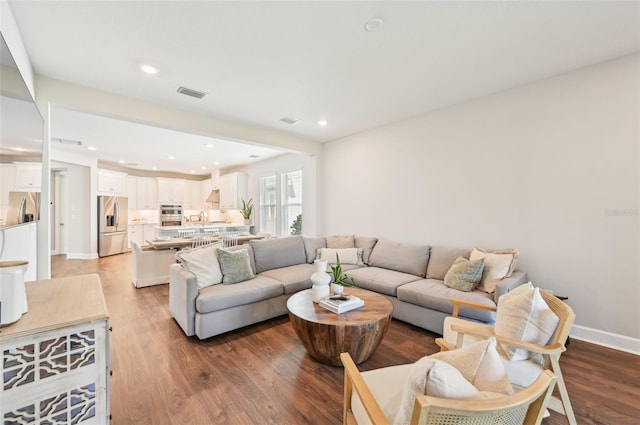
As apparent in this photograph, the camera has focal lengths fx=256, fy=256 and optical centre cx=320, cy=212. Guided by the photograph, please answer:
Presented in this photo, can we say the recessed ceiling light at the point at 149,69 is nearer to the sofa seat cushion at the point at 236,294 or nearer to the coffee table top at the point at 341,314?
the sofa seat cushion at the point at 236,294

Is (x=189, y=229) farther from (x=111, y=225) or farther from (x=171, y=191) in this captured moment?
(x=171, y=191)

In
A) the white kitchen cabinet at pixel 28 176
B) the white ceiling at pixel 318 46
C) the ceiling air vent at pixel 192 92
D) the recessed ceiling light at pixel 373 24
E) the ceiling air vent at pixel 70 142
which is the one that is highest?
the ceiling air vent at pixel 70 142

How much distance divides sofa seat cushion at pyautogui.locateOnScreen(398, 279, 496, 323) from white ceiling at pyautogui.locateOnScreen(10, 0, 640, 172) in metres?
2.41

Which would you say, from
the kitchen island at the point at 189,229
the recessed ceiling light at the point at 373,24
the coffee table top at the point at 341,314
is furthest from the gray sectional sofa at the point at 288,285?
the kitchen island at the point at 189,229

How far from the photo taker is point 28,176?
1.75 m

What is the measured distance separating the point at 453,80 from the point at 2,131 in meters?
3.73

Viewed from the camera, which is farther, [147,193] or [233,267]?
[147,193]

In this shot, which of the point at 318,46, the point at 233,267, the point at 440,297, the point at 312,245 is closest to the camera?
the point at 318,46

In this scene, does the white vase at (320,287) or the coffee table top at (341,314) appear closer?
the coffee table top at (341,314)

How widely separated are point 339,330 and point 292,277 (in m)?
1.53

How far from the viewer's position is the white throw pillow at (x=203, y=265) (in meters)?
3.07

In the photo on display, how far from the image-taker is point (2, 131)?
1.31 metres

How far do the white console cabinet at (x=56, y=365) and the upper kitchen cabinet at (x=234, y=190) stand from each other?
6640 millimetres

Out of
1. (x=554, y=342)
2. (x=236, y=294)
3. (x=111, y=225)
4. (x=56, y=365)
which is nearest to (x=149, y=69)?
(x=236, y=294)
